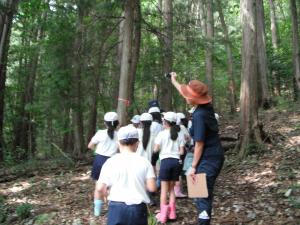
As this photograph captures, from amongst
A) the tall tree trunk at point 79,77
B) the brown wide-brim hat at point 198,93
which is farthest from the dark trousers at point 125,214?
the tall tree trunk at point 79,77

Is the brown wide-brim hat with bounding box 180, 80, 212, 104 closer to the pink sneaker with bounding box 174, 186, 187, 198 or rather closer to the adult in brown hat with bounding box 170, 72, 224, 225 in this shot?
the adult in brown hat with bounding box 170, 72, 224, 225

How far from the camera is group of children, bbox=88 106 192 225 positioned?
4617 millimetres

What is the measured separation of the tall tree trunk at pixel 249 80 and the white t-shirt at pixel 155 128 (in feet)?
10.4

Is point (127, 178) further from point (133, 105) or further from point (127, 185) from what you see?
point (133, 105)

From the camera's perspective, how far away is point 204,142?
5.80m

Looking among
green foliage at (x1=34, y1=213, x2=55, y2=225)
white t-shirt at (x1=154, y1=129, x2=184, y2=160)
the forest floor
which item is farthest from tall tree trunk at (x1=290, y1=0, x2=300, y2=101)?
green foliage at (x1=34, y1=213, x2=55, y2=225)

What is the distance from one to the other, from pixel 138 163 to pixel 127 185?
249mm

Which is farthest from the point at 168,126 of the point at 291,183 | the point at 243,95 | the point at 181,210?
the point at 243,95

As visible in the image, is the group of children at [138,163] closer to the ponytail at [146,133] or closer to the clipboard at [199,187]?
the ponytail at [146,133]

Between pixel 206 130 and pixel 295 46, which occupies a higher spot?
pixel 295 46

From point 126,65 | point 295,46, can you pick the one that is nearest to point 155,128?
Result: point 126,65

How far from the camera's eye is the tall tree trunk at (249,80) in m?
11.2

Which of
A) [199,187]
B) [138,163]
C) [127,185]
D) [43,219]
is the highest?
[138,163]

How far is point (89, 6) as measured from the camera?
519 inches
